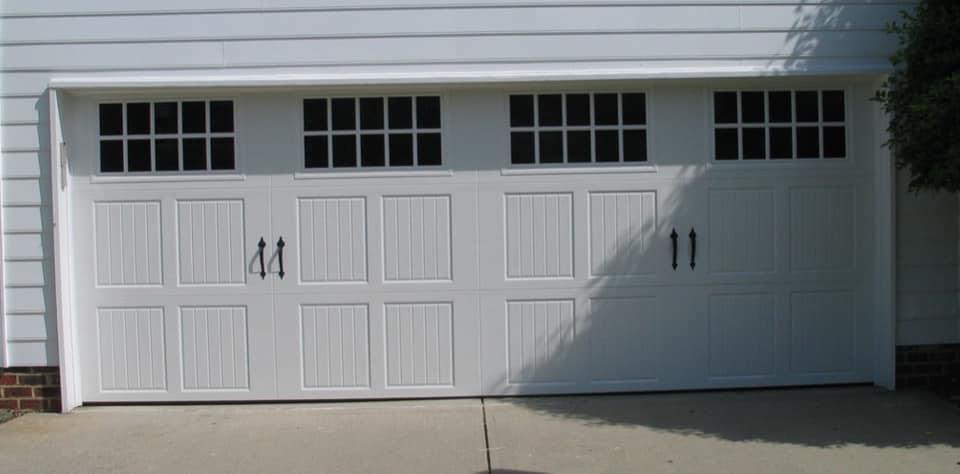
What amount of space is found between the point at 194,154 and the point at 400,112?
1501mm

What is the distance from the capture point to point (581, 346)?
6.87 meters

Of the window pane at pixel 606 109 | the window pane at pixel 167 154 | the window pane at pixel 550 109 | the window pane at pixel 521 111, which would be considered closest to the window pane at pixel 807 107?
the window pane at pixel 606 109

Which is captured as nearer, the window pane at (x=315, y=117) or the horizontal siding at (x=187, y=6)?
the horizontal siding at (x=187, y=6)

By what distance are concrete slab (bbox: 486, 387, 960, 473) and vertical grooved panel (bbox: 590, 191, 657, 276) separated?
948 mm

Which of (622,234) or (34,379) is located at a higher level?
(622,234)

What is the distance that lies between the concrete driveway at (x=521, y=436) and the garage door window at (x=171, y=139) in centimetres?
174

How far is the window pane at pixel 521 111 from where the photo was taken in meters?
6.82

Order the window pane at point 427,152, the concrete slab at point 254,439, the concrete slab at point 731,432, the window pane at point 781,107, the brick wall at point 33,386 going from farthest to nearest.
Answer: the window pane at point 781,107 → the window pane at point 427,152 → the brick wall at point 33,386 → the concrete slab at point 254,439 → the concrete slab at point 731,432

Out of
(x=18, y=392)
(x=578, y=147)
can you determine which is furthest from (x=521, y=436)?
(x=18, y=392)

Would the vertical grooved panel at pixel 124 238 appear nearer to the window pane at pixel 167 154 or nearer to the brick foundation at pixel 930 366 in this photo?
the window pane at pixel 167 154

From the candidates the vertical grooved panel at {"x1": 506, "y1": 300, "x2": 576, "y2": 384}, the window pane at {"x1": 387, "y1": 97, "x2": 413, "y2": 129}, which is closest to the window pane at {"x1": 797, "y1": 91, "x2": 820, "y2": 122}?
the vertical grooved panel at {"x1": 506, "y1": 300, "x2": 576, "y2": 384}

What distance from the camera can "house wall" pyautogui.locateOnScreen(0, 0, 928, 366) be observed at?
6.61 m

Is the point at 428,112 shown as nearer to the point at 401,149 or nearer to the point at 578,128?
the point at 401,149

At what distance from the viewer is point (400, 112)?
680 cm
